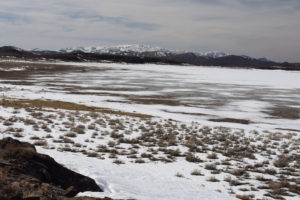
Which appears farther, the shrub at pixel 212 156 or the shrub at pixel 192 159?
the shrub at pixel 212 156

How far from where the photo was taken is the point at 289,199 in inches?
294

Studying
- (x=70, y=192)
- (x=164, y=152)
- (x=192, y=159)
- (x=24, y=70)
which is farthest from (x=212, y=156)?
→ (x=24, y=70)

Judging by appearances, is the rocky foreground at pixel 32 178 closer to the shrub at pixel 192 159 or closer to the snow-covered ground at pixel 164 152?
the snow-covered ground at pixel 164 152

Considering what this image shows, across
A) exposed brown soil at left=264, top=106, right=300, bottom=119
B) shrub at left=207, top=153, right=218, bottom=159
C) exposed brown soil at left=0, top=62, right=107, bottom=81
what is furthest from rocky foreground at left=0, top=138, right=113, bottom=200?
exposed brown soil at left=0, top=62, right=107, bottom=81

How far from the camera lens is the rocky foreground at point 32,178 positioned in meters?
4.05

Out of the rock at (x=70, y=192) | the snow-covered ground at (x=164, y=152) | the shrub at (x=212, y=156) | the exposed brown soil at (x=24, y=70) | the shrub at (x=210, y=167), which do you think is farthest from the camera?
the exposed brown soil at (x=24, y=70)

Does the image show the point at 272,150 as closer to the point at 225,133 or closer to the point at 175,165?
the point at 225,133

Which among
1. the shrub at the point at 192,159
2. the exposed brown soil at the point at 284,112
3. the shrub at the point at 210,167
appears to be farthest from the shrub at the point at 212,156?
the exposed brown soil at the point at 284,112

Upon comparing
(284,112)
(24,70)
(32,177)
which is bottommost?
(284,112)

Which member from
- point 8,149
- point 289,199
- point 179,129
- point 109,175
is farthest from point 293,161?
point 8,149

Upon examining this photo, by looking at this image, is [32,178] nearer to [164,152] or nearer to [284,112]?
Result: [164,152]

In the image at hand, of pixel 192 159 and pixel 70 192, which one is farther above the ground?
pixel 70 192

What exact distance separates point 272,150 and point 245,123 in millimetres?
8328

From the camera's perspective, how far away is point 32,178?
15.3 ft
